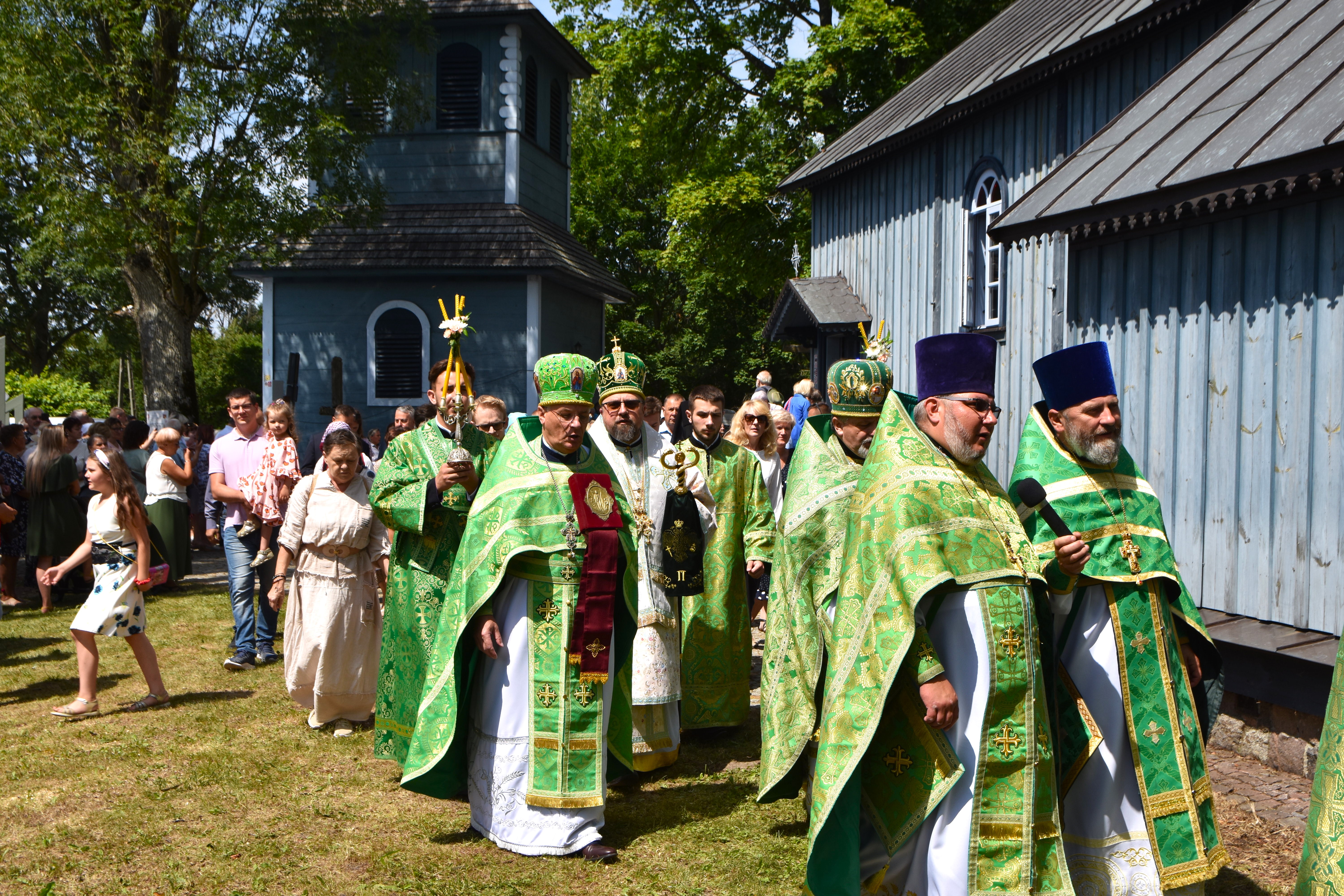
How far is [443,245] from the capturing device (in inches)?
840

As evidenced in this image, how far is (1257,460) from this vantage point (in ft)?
21.3

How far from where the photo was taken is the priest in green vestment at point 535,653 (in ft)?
16.4

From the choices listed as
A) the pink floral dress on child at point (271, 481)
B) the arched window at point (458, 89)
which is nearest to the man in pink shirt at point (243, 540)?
the pink floral dress on child at point (271, 481)

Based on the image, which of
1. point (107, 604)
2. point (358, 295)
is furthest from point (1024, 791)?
point (358, 295)

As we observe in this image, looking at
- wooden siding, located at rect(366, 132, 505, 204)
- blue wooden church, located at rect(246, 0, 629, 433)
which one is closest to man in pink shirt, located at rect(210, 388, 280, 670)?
blue wooden church, located at rect(246, 0, 629, 433)

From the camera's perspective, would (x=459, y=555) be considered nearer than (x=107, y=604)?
Yes

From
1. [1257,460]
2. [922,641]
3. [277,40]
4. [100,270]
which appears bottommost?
[922,641]

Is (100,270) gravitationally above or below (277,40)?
below

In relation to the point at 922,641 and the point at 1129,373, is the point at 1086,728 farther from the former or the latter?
the point at 1129,373

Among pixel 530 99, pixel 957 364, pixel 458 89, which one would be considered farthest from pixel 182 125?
pixel 957 364

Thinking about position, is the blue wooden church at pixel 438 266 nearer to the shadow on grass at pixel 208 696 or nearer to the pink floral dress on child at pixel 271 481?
the pink floral dress on child at pixel 271 481

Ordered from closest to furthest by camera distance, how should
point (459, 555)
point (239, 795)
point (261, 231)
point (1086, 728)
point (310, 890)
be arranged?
point (1086, 728) → point (310, 890) → point (459, 555) → point (239, 795) → point (261, 231)

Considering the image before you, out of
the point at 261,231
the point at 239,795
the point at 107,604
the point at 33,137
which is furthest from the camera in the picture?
the point at 261,231

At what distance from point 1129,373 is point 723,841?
4.14 meters
